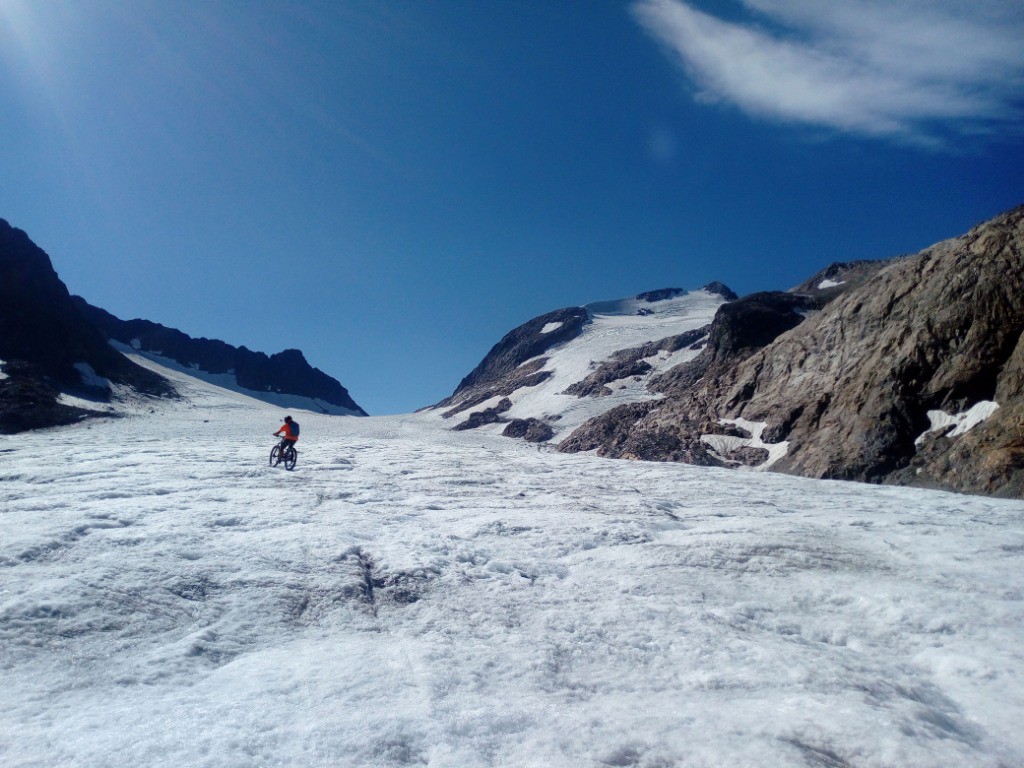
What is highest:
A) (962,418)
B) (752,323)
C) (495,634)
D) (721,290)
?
(721,290)

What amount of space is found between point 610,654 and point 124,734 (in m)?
4.60

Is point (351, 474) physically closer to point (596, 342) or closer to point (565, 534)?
point (565, 534)

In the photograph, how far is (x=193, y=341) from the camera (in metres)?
124

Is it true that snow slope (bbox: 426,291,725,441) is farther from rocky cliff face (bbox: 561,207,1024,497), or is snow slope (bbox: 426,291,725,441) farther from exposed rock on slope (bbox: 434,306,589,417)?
rocky cliff face (bbox: 561,207,1024,497)

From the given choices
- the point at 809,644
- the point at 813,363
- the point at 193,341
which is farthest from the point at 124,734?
the point at 193,341

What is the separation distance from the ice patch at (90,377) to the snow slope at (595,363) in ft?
120

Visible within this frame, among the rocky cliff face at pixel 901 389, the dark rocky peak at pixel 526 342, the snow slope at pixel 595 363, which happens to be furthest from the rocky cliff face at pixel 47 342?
the dark rocky peak at pixel 526 342

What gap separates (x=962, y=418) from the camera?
2086cm

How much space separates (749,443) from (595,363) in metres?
51.6

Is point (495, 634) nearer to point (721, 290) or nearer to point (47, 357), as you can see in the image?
point (47, 357)

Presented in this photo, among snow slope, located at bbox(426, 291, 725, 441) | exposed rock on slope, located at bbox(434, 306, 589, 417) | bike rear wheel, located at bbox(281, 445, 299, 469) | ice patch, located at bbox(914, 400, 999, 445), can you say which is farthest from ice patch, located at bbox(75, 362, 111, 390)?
ice patch, located at bbox(914, 400, 999, 445)

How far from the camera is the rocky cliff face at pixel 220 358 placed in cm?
11916

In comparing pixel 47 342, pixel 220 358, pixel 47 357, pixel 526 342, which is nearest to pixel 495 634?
pixel 47 357

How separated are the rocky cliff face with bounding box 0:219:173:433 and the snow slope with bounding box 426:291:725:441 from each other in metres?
36.6
